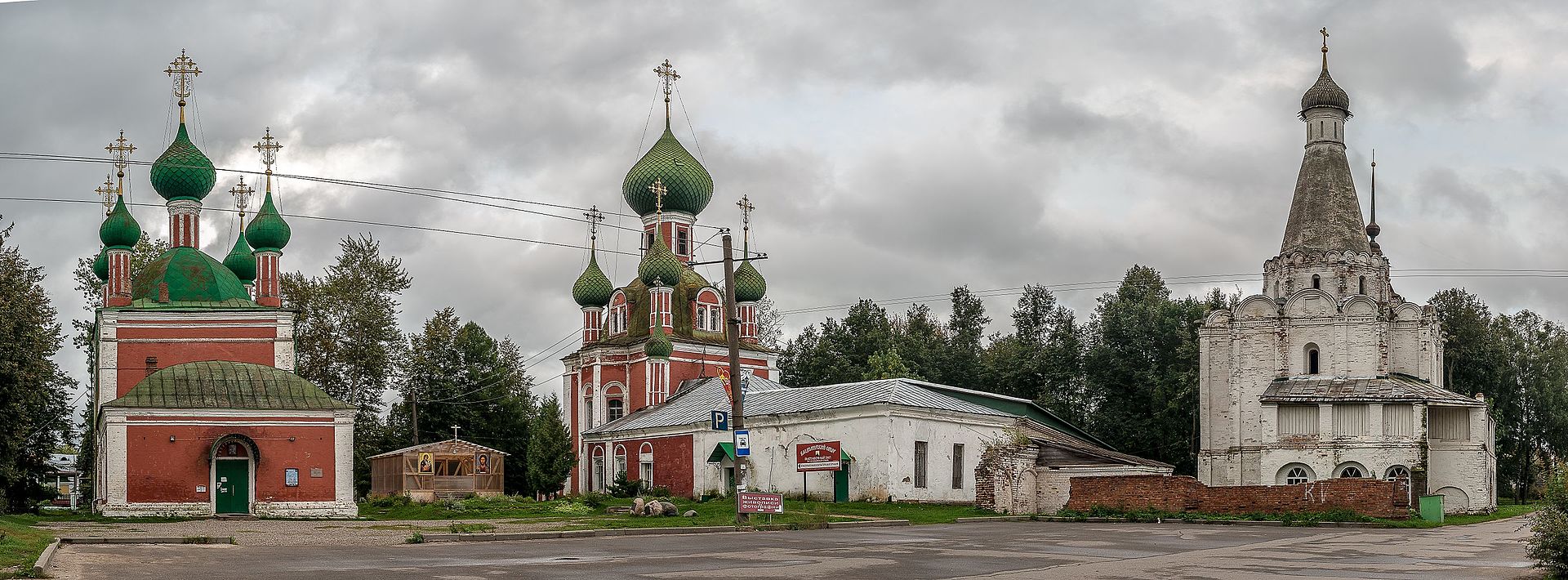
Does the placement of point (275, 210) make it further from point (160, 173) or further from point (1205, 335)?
point (1205, 335)

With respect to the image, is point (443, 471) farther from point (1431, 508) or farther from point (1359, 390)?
point (1431, 508)

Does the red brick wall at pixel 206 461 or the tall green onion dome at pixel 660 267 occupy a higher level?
the tall green onion dome at pixel 660 267

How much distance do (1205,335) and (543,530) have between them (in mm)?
29333

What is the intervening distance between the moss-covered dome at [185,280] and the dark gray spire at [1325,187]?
33660mm

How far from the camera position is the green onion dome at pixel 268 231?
48250mm

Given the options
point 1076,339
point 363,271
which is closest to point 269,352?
point 363,271

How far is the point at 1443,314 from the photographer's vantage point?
61969mm

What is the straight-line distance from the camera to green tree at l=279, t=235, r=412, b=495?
5781cm

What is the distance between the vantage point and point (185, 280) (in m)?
42.3

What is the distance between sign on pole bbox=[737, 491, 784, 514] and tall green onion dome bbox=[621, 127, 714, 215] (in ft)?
113

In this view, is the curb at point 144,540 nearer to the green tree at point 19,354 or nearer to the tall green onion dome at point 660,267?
the green tree at point 19,354

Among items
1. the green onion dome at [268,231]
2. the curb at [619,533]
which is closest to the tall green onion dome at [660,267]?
the green onion dome at [268,231]

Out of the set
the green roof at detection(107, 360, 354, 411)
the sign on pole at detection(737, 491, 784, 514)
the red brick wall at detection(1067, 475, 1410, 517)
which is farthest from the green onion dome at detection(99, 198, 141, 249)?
the red brick wall at detection(1067, 475, 1410, 517)

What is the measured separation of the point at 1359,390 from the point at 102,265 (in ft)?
136
